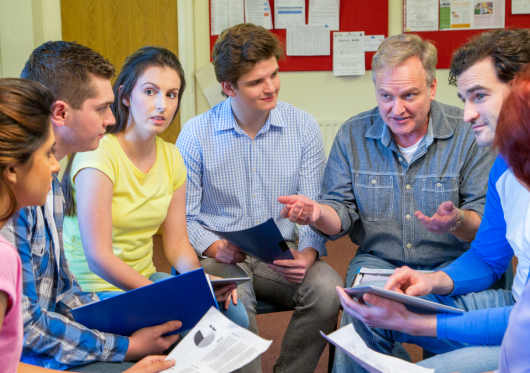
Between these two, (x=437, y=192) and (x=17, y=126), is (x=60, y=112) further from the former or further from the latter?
(x=437, y=192)

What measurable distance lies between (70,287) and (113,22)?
3.11 metres

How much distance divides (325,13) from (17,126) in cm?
345

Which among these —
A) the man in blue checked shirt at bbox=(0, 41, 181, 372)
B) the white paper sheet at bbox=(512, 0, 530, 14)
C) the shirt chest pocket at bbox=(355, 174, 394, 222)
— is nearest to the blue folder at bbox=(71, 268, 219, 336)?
the man in blue checked shirt at bbox=(0, 41, 181, 372)

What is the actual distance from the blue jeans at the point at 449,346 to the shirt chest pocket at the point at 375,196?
1.24 feet

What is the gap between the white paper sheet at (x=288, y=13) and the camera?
3.84m

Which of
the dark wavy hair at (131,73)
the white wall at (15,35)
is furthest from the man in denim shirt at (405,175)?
the white wall at (15,35)

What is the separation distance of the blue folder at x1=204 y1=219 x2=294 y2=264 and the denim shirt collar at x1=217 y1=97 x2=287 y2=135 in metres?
0.58

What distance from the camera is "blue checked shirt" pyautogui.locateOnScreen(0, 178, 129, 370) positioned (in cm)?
104

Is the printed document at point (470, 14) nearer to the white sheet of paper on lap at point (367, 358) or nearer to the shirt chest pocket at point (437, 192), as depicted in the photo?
the shirt chest pocket at point (437, 192)

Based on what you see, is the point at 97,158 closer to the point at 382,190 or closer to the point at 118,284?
the point at 118,284

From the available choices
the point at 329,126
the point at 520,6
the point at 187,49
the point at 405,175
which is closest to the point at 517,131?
the point at 405,175

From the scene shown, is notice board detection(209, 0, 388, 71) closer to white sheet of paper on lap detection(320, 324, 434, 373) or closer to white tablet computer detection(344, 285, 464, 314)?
white tablet computer detection(344, 285, 464, 314)

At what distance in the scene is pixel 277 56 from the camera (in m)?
1.95

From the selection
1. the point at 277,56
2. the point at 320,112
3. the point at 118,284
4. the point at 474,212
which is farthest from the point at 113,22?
the point at 474,212
